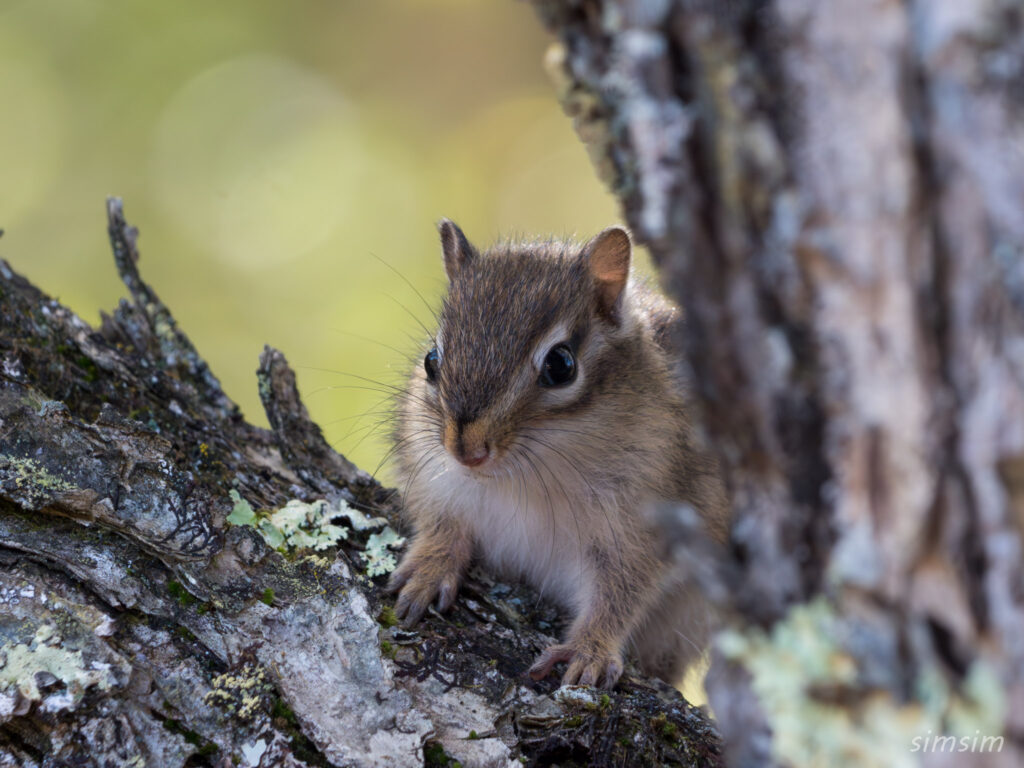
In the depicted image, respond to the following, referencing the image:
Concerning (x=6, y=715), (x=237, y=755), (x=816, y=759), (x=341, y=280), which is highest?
(x=341, y=280)

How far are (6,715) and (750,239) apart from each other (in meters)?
1.99

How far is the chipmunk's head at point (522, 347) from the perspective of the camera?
10.4 ft

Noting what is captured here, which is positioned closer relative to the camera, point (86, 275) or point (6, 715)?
point (6, 715)

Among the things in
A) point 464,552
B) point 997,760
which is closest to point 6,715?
point 464,552

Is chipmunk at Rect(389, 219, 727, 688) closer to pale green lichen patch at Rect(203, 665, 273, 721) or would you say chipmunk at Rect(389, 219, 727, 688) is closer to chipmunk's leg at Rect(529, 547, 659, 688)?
chipmunk's leg at Rect(529, 547, 659, 688)

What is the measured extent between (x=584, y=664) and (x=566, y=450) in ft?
2.62

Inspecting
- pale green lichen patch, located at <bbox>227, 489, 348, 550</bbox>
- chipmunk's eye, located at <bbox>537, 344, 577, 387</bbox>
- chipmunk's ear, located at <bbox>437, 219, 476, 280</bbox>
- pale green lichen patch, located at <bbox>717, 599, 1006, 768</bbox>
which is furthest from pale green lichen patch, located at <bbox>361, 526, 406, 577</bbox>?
pale green lichen patch, located at <bbox>717, 599, 1006, 768</bbox>

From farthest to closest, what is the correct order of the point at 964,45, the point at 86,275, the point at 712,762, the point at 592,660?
the point at 86,275
the point at 592,660
the point at 712,762
the point at 964,45

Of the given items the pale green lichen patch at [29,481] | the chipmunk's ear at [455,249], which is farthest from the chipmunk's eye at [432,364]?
the pale green lichen patch at [29,481]

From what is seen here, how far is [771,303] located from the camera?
1.25m

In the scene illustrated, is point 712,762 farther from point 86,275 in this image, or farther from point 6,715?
point 86,275

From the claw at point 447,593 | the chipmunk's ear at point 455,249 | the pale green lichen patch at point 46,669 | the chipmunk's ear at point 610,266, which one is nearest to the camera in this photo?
the pale green lichen patch at point 46,669

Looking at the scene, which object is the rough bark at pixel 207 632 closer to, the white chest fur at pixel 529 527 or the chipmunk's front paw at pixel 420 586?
the chipmunk's front paw at pixel 420 586

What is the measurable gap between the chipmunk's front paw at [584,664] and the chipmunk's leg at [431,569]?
37 centimetres
